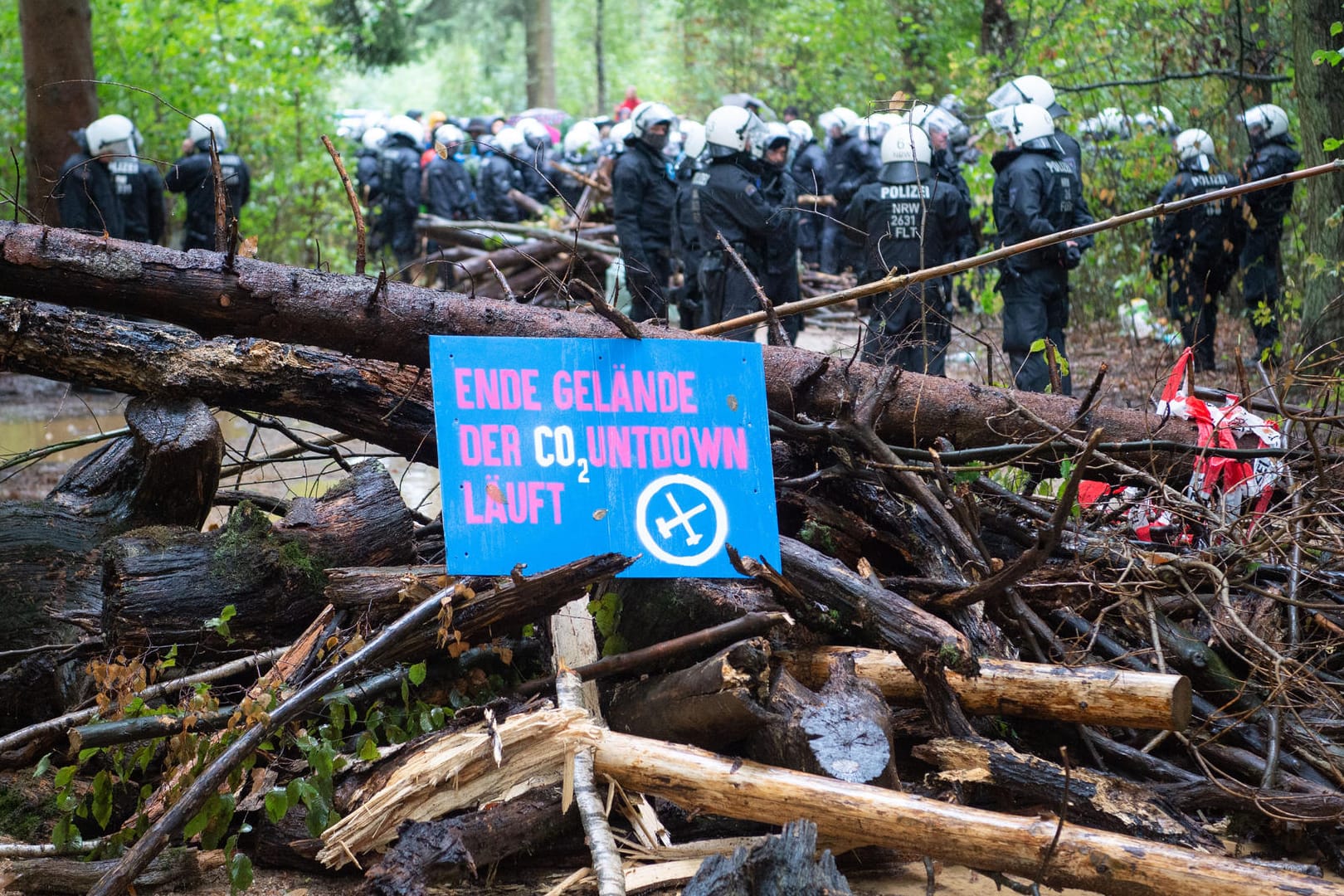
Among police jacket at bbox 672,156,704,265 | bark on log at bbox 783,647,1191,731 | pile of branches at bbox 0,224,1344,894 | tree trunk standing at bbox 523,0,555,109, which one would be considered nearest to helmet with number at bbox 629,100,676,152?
police jacket at bbox 672,156,704,265

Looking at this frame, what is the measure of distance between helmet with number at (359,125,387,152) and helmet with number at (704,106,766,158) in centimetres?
1113

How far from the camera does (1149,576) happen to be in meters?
3.87

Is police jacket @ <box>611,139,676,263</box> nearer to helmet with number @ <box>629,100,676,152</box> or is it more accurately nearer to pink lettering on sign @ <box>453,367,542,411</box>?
helmet with number @ <box>629,100,676,152</box>

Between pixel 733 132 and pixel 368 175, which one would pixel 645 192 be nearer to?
pixel 733 132

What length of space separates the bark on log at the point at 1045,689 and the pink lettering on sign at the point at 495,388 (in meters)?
1.05

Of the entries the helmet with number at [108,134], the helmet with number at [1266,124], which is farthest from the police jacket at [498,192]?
the helmet with number at [1266,124]

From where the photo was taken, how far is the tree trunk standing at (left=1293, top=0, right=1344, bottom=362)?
773 cm

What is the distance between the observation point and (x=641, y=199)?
12.1 meters

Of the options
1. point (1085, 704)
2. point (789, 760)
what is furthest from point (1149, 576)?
point (789, 760)

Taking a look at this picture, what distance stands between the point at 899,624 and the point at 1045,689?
0.42 m

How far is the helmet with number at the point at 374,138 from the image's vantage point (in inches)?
806

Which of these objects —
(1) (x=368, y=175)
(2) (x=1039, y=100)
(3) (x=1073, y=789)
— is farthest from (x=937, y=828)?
(1) (x=368, y=175)

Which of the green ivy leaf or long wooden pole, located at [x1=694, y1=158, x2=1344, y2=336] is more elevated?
long wooden pole, located at [x1=694, y1=158, x2=1344, y2=336]

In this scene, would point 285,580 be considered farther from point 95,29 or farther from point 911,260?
point 95,29
